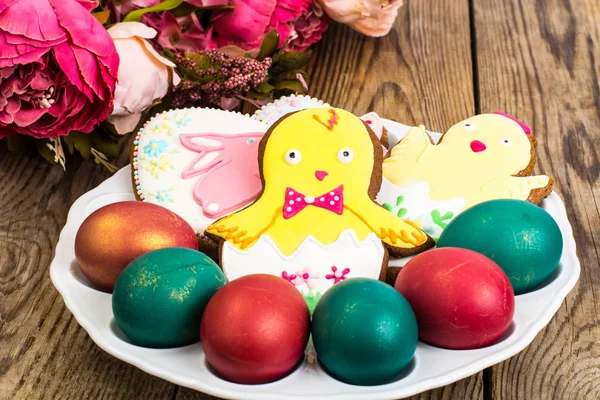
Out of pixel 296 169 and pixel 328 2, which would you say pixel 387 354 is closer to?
pixel 296 169

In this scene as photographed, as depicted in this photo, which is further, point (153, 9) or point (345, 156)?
point (153, 9)

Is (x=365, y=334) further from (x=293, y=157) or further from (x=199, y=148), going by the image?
(x=199, y=148)

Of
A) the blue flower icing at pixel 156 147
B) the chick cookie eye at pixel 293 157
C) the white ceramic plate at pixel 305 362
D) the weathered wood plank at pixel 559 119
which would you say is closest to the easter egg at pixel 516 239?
the white ceramic plate at pixel 305 362

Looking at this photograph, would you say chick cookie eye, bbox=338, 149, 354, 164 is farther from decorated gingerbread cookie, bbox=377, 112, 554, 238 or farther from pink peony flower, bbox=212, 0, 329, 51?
pink peony flower, bbox=212, 0, 329, 51

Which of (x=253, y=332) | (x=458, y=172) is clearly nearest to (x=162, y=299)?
(x=253, y=332)

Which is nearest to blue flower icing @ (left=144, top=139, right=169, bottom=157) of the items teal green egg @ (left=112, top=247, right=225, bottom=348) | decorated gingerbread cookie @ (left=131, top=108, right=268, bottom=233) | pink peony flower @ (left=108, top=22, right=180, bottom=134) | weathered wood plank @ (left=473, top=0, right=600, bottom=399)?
decorated gingerbread cookie @ (left=131, top=108, right=268, bottom=233)

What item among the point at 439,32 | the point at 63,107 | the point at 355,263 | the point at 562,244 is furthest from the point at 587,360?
the point at 439,32
